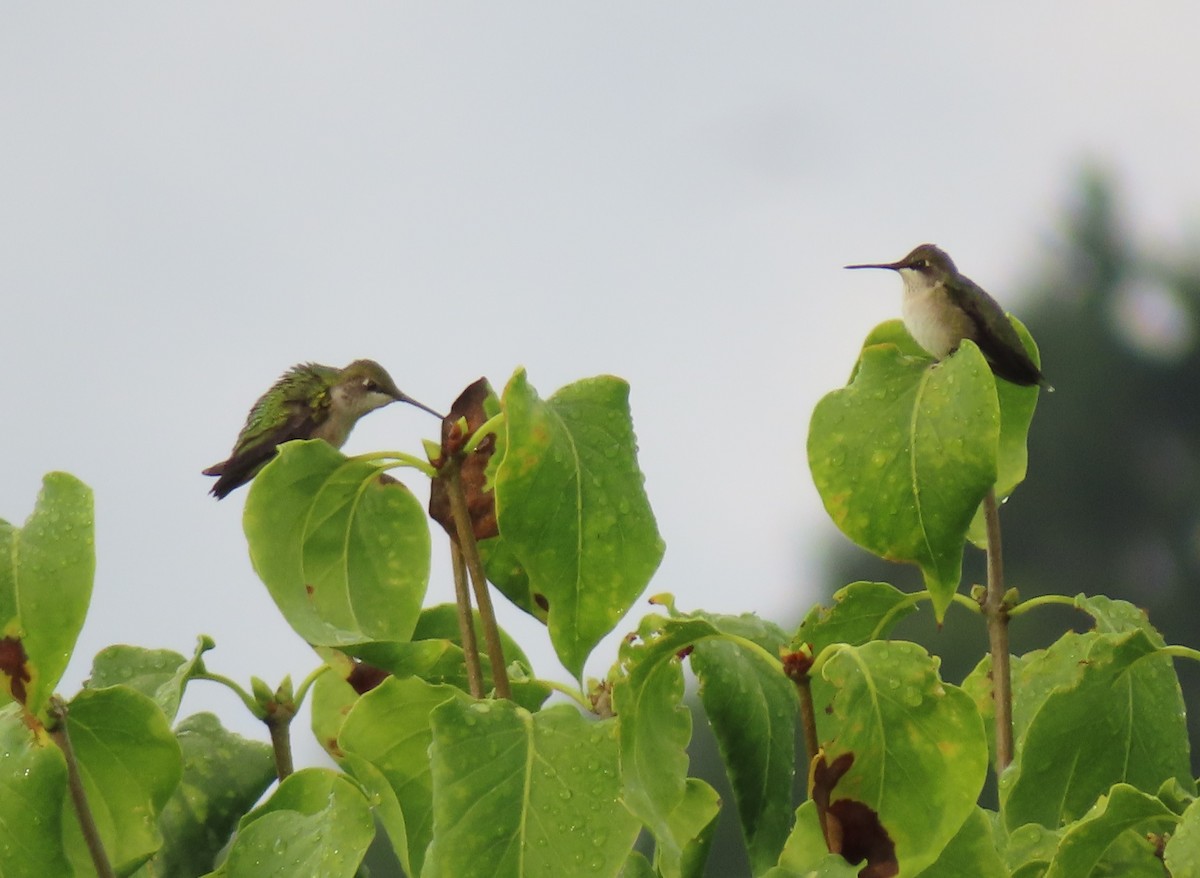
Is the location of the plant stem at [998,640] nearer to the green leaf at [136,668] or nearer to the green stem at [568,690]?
the green stem at [568,690]

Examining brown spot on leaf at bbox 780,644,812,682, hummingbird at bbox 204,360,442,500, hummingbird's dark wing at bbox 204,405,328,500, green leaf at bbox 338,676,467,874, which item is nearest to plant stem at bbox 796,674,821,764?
brown spot on leaf at bbox 780,644,812,682

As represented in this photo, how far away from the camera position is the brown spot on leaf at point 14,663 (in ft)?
5.56

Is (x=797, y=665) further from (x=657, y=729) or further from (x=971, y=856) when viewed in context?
(x=971, y=856)

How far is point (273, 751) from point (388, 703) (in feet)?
1.52

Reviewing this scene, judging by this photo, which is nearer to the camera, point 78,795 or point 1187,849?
point 1187,849

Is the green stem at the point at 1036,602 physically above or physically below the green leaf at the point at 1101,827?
above

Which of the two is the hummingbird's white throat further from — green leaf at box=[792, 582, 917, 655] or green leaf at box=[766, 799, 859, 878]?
green leaf at box=[766, 799, 859, 878]

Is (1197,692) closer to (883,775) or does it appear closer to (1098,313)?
(1098,313)

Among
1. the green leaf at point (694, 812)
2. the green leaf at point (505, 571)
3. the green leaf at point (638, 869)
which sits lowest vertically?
the green leaf at point (638, 869)

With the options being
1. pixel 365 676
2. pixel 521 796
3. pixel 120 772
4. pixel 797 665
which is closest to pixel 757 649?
pixel 797 665

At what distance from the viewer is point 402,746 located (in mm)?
1723

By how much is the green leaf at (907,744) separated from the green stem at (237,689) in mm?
791

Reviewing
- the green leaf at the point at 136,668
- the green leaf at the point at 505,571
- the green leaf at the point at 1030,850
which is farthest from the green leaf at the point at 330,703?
the green leaf at the point at 1030,850

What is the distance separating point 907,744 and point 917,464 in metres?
0.31
